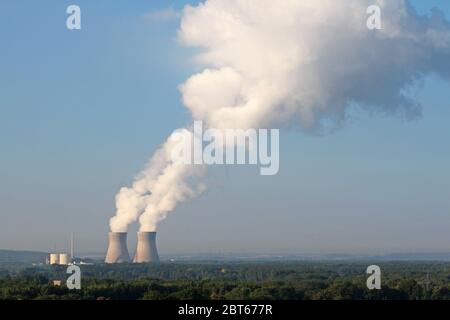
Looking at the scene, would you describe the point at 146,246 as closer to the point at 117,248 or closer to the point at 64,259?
the point at 117,248

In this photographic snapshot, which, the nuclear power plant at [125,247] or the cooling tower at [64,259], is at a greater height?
the nuclear power plant at [125,247]

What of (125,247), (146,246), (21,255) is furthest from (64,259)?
(21,255)

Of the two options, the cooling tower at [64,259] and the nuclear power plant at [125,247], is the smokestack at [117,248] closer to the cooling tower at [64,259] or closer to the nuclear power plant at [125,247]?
the nuclear power plant at [125,247]

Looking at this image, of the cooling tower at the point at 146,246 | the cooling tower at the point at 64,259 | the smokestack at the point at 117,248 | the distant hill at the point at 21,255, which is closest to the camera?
the cooling tower at the point at 146,246

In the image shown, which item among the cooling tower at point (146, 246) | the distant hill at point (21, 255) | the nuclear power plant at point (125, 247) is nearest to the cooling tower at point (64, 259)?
the nuclear power plant at point (125, 247)

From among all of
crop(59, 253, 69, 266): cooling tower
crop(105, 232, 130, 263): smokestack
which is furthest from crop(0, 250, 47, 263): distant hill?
crop(105, 232, 130, 263): smokestack
